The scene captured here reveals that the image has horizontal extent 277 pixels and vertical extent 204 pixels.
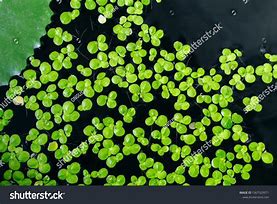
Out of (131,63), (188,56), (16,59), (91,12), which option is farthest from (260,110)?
(16,59)

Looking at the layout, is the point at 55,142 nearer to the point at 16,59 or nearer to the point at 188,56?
the point at 16,59

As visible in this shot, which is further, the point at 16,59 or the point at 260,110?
the point at 260,110

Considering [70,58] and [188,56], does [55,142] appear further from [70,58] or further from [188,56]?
[188,56]

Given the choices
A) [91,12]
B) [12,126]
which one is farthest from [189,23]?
[12,126]

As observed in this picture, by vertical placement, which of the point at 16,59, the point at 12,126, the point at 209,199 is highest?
the point at 16,59

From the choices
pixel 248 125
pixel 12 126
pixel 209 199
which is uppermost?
pixel 12 126

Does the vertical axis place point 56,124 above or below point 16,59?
below
